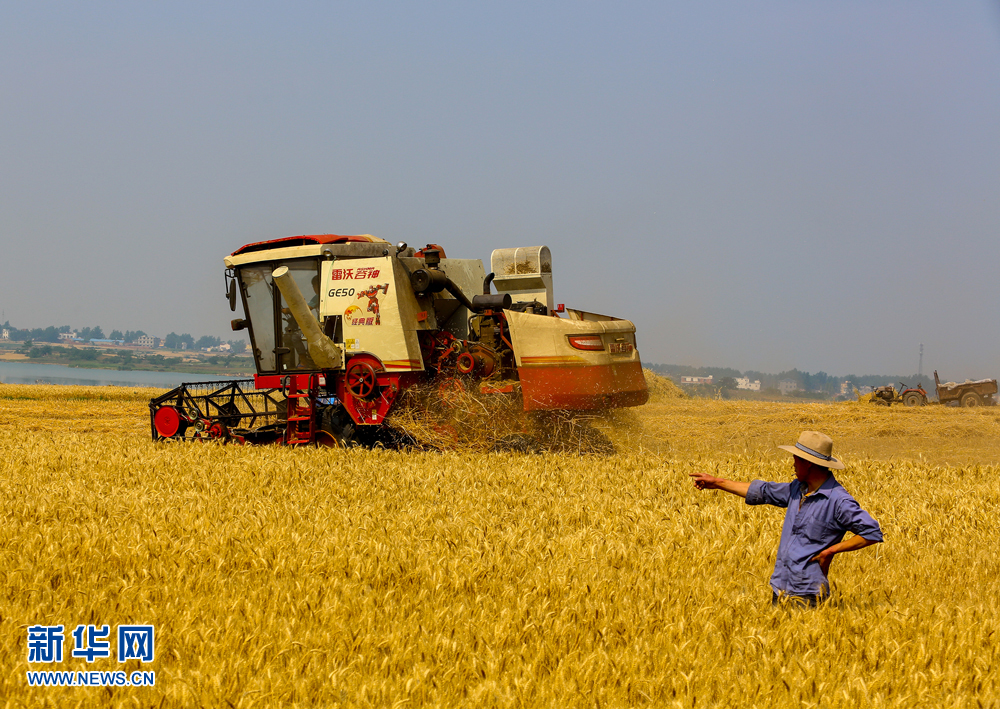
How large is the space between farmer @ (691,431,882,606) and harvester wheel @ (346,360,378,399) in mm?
6887

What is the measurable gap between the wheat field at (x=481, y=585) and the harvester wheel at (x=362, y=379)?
1.36 m

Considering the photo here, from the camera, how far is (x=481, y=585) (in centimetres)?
458

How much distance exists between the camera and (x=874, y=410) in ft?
65.2

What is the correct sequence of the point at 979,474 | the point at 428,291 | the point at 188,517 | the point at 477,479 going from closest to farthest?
the point at 188,517
the point at 477,479
the point at 979,474
the point at 428,291

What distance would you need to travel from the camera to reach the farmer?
12.1 feet

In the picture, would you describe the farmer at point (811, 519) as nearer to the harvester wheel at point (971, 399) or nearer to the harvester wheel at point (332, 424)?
the harvester wheel at point (332, 424)

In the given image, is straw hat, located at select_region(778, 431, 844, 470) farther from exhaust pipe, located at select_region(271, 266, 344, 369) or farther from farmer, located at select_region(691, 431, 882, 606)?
exhaust pipe, located at select_region(271, 266, 344, 369)

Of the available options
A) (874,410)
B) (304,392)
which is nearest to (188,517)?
(304,392)

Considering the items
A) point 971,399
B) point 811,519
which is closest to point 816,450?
point 811,519

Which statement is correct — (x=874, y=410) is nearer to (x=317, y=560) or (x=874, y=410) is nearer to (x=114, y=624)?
(x=317, y=560)

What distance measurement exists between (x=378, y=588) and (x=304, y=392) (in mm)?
6790

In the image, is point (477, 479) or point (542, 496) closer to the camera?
point (542, 496)

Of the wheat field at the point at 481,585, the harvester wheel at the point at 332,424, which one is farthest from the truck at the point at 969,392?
the harvester wheel at the point at 332,424

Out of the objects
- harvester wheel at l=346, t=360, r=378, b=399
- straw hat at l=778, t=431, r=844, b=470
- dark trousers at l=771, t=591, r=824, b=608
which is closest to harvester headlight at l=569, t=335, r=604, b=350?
harvester wheel at l=346, t=360, r=378, b=399
